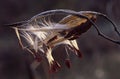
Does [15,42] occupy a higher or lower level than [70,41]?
higher

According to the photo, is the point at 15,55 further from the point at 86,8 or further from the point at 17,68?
the point at 86,8

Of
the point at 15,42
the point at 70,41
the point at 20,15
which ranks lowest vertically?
the point at 70,41

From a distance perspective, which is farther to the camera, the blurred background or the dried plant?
the blurred background

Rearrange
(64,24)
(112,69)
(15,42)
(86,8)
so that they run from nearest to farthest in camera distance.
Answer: (64,24) → (112,69) → (15,42) → (86,8)

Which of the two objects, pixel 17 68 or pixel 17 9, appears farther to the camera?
pixel 17 9

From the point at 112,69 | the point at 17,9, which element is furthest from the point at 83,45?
the point at 17,9

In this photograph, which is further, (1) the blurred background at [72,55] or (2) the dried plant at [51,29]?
(1) the blurred background at [72,55]

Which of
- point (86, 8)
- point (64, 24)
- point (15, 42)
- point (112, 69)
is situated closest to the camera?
point (64, 24)
